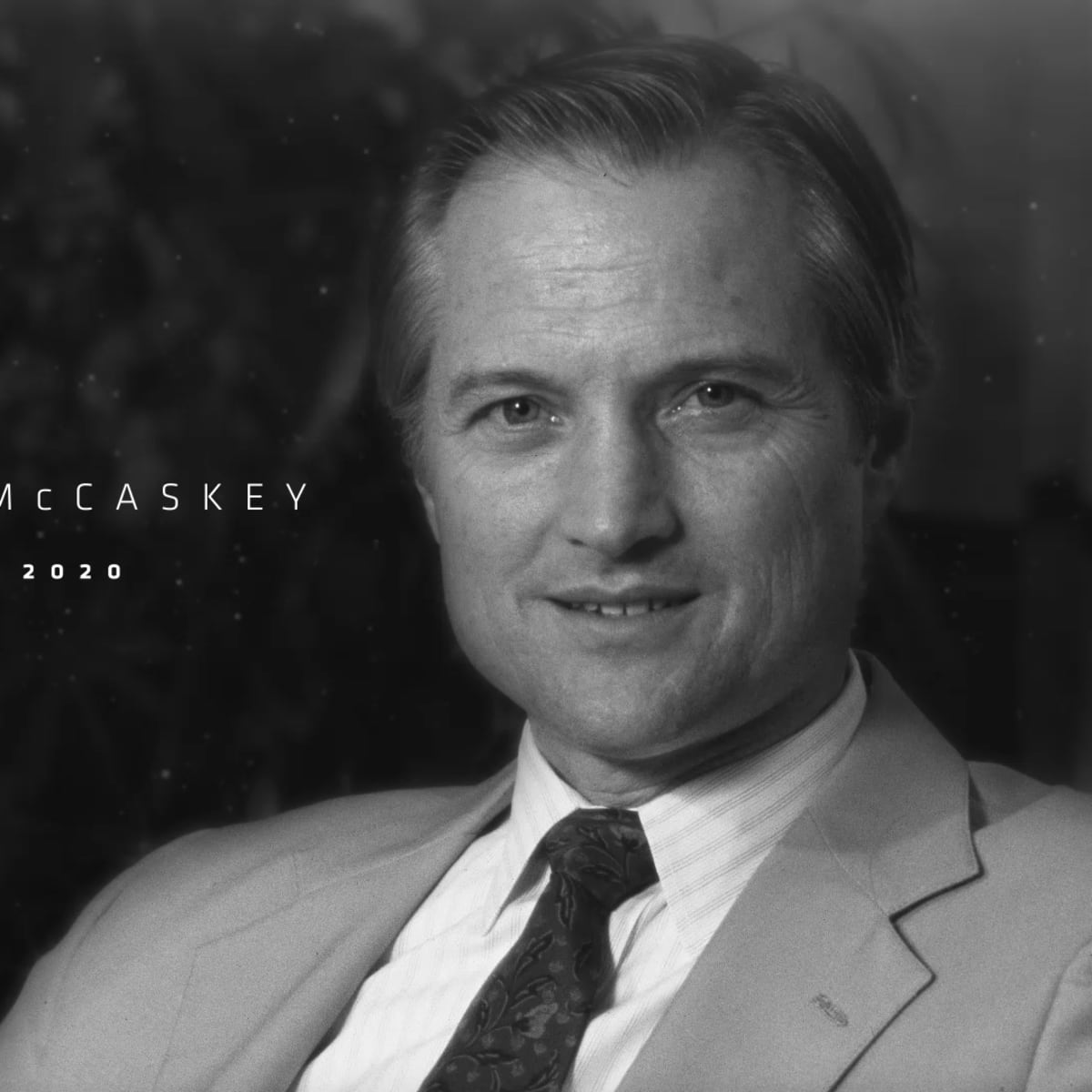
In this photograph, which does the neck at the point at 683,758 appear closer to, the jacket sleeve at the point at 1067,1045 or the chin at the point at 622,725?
the chin at the point at 622,725

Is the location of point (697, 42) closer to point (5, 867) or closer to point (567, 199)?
point (567, 199)

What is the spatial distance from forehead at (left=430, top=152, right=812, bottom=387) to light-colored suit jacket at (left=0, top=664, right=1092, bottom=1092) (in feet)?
1.41

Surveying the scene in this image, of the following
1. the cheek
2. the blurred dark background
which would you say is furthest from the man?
the blurred dark background

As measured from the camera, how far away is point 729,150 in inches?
64.3

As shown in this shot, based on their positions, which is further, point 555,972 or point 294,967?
point 294,967

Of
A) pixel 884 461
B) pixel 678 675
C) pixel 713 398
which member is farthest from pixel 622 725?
pixel 884 461

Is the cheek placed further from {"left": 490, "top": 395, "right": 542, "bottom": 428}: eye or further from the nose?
{"left": 490, "top": 395, "right": 542, "bottom": 428}: eye

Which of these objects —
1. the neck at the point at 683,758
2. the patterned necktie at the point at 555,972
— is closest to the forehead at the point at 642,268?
the neck at the point at 683,758

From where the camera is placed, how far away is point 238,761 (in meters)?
2.30

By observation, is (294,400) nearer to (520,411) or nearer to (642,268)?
(520,411)

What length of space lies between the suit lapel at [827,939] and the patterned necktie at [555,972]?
12cm

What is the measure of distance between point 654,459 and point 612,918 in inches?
17.8

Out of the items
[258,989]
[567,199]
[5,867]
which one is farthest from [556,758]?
[5,867]

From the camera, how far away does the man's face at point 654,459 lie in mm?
1572
